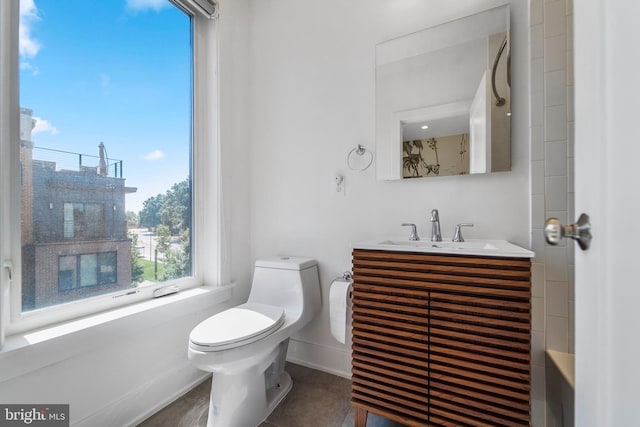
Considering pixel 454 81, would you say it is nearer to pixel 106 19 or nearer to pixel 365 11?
pixel 365 11

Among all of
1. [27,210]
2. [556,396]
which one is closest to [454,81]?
[556,396]

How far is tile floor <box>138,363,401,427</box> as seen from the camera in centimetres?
134

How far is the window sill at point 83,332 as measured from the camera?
1.00 metres

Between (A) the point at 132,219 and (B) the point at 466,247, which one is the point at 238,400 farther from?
(B) the point at 466,247

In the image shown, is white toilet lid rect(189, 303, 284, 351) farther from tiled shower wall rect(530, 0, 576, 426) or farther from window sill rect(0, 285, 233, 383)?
tiled shower wall rect(530, 0, 576, 426)

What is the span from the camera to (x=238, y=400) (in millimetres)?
1264

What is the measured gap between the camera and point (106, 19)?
1.41 metres

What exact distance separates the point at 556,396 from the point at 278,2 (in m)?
2.71

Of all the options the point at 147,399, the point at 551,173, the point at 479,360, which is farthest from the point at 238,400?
the point at 551,173

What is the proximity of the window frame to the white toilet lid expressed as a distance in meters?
0.50

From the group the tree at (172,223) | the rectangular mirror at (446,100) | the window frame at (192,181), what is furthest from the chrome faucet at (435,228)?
the tree at (172,223)

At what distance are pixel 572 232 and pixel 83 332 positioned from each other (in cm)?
163

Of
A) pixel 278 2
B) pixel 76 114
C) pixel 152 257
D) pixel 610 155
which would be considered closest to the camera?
pixel 610 155

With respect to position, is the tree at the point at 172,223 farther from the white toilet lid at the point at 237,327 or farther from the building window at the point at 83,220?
the white toilet lid at the point at 237,327
